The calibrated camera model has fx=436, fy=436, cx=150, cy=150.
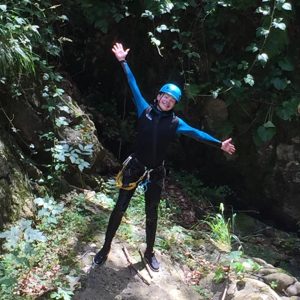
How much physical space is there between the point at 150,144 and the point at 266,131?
2.85 meters

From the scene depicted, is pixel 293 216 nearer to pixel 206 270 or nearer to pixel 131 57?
pixel 206 270

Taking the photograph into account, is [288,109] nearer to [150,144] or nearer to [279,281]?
[279,281]

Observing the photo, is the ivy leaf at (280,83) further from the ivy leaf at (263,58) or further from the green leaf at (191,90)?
the green leaf at (191,90)

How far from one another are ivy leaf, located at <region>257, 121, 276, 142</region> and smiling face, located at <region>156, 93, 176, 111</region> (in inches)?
108

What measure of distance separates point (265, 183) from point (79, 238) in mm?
3782

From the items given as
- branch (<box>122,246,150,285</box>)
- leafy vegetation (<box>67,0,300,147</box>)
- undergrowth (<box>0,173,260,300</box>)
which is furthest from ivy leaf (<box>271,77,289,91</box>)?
branch (<box>122,246,150,285</box>)

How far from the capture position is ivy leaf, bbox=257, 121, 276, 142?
6.37 meters

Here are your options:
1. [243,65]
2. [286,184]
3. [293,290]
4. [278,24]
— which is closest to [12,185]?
[293,290]

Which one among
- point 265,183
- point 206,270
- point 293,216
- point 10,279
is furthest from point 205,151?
point 10,279

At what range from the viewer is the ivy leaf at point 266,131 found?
637 centimetres

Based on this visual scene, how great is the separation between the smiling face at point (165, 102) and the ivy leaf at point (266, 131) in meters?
2.74

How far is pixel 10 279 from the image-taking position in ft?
11.8

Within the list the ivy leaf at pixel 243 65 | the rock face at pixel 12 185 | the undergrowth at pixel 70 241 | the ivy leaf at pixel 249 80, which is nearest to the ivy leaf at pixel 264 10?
the ivy leaf at pixel 243 65

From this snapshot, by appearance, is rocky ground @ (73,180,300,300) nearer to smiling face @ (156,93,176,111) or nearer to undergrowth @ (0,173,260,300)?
undergrowth @ (0,173,260,300)
